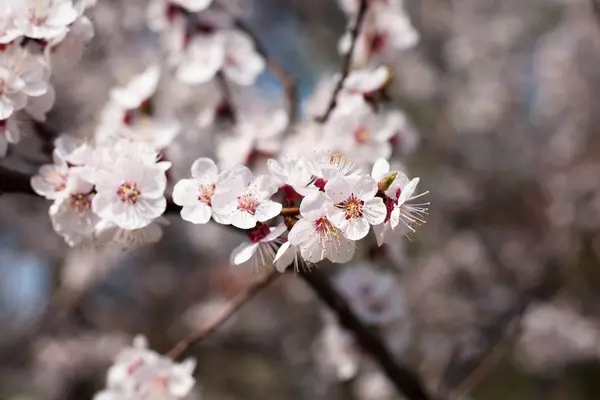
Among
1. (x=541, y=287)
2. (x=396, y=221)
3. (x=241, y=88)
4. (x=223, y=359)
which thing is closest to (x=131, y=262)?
(x=223, y=359)

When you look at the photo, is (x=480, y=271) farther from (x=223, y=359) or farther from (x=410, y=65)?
(x=223, y=359)

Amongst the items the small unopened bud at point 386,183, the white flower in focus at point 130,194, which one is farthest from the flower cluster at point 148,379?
the small unopened bud at point 386,183

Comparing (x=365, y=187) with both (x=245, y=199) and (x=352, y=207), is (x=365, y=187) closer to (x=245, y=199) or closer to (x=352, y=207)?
(x=352, y=207)

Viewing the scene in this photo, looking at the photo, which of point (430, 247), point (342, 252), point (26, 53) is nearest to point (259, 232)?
point (342, 252)

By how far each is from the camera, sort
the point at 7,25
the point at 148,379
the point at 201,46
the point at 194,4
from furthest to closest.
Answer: the point at 201,46 < the point at 194,4 < the point at 148,379 < the point at 7,25

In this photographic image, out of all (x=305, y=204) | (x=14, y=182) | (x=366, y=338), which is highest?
(x=305, y=204)

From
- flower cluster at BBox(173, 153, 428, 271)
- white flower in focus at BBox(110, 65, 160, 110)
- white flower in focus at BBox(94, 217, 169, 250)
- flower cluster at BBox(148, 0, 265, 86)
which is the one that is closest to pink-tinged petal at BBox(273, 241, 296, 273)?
flower cluster at BBox(173, 153, 428, 271)
